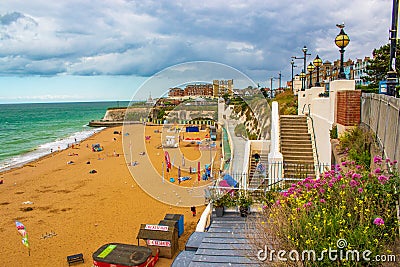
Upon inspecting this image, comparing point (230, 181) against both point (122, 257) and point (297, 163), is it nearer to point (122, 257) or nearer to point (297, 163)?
point (297, 163)

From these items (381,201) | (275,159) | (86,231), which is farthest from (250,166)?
(381,201)

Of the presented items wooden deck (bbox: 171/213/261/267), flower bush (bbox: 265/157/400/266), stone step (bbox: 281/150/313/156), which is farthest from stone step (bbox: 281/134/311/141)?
flower bush (bbox: 265/157/400/266)

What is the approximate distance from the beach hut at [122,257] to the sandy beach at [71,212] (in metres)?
1.15

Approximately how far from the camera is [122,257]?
27.9 feet

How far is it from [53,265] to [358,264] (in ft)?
31.5

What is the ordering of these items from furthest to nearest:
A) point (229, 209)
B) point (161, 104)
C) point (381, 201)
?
point (161, 104) < point (229, 209) < point (381, 201)

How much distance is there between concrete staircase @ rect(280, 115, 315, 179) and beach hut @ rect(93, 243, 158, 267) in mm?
4483


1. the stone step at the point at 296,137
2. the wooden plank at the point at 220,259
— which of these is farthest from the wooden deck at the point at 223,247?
the stone step at the point at 296,137

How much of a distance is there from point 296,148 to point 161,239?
5185mm

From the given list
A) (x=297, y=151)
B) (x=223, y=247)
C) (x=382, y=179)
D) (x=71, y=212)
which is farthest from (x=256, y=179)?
(x=71, y=212)

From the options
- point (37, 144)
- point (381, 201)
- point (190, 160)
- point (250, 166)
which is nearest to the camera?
point (381, 201)

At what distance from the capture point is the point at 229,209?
6719 millimetres

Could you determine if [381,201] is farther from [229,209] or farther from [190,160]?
[190,160]

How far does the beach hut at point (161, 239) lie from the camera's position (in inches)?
386
